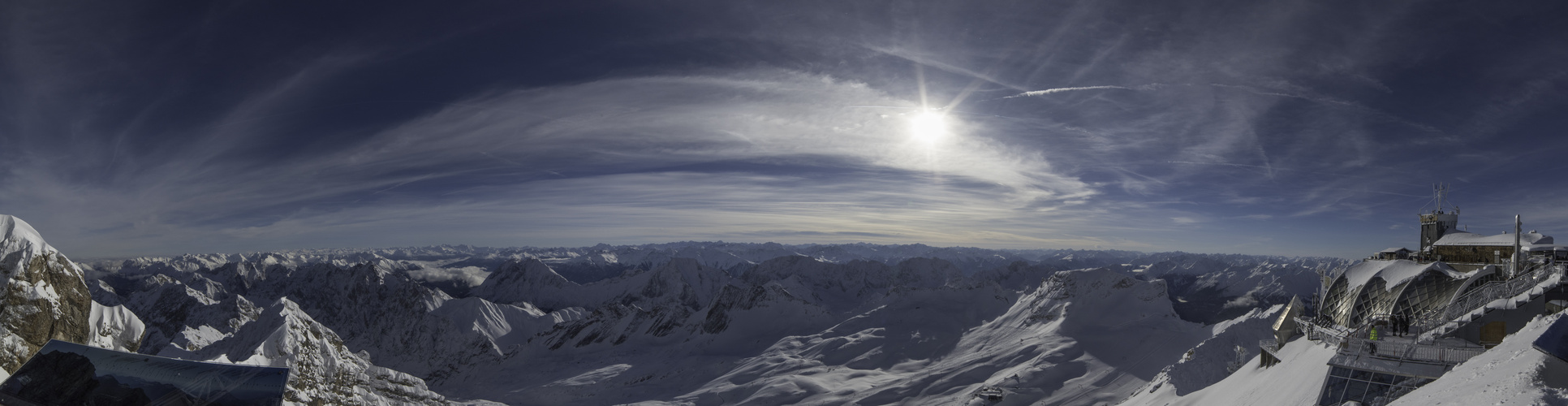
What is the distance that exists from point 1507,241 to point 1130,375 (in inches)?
3759

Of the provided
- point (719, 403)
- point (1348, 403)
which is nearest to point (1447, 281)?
point (1348, 403)

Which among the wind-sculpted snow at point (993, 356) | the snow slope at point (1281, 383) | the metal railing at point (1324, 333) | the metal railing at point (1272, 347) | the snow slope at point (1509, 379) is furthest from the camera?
the wind-sculpted snow at point (993, 356)

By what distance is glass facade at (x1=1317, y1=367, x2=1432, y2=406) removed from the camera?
789 inches

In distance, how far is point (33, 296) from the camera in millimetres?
45719

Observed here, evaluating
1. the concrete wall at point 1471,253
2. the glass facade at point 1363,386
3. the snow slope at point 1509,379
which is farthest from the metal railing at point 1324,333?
the concrete wall at point 1471,253

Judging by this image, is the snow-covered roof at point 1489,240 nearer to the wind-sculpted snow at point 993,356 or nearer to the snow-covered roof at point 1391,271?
the snow-covered roof at point 1391,271

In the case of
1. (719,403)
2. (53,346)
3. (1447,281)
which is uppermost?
(1447,281)

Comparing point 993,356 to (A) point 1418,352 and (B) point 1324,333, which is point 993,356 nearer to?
(B) point 1324,333

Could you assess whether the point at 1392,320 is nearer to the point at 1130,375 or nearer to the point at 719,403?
the point at 1130,375

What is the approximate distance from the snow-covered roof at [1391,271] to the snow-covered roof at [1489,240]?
133 inches

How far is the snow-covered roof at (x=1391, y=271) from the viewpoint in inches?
1168

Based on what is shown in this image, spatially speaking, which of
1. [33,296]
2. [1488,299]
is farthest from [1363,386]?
[33,296]

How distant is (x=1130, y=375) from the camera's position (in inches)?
4530

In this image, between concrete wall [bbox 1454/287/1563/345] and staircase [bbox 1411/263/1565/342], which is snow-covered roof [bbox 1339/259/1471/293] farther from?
concrete wall [bbox 1454/287/1563/345]
